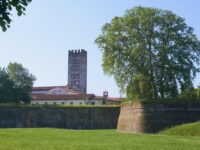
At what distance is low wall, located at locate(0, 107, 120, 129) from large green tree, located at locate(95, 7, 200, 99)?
4.70m

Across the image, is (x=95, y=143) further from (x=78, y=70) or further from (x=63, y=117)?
(x=78, y=70)

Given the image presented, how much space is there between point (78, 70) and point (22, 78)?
127ft

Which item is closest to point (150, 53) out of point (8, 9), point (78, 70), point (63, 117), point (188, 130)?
point (63, 117)

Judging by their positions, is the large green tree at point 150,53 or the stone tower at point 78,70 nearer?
the large green tree at point 150,53

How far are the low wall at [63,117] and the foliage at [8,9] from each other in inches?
1787

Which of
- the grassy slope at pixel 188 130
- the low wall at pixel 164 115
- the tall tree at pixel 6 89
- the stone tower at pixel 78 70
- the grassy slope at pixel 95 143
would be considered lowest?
the grassy slope at pixel 95 143

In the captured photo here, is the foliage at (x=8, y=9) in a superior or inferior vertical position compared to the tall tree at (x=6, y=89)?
inferior

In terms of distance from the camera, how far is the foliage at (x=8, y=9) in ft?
23.0

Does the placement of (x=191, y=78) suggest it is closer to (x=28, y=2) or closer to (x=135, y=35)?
(x=135, y=35)

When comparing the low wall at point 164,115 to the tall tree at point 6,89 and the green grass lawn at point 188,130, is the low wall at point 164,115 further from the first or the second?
the tall tree at point 6,89

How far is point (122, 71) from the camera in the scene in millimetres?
49000

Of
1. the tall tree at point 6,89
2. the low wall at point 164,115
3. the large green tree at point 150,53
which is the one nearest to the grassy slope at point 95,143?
the low wall at point 164,115

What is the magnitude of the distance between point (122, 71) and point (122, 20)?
5.15 metres

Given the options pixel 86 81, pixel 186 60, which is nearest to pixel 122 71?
pixel 186 60
